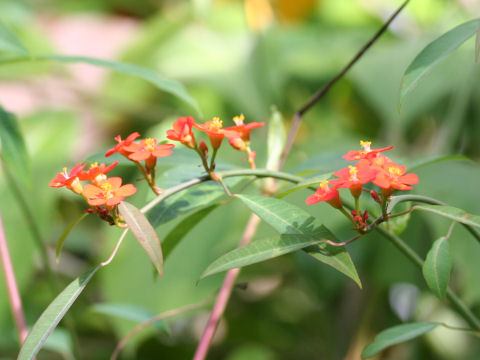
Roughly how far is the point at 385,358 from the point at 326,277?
192mm

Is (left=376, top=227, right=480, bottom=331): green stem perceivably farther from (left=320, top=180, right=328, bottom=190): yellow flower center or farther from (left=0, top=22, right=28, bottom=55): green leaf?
(left=0, top=22, right=28, bottom=55): green leaf

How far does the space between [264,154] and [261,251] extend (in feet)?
1.35

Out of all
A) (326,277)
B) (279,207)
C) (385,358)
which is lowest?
(385,358)

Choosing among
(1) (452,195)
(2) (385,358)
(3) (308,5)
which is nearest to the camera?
(1) (452,195)

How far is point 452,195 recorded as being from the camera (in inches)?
22.1

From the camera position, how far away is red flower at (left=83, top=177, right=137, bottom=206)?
0.23 metres

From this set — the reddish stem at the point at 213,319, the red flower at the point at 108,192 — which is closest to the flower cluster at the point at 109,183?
the red flower at the point at 108,192

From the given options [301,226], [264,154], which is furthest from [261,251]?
[264,154]

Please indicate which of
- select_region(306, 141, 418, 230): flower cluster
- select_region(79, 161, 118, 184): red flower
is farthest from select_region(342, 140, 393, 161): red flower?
select_region(79, 161, 118, 184): red flower

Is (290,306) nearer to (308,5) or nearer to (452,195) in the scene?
(452,195)

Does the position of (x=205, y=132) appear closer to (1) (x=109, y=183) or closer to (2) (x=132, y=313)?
(1) (x=109, y=183)

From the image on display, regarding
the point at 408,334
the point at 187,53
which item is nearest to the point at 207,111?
the point at 187,53

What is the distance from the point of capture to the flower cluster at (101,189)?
0.23m

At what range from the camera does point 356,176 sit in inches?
9.1
